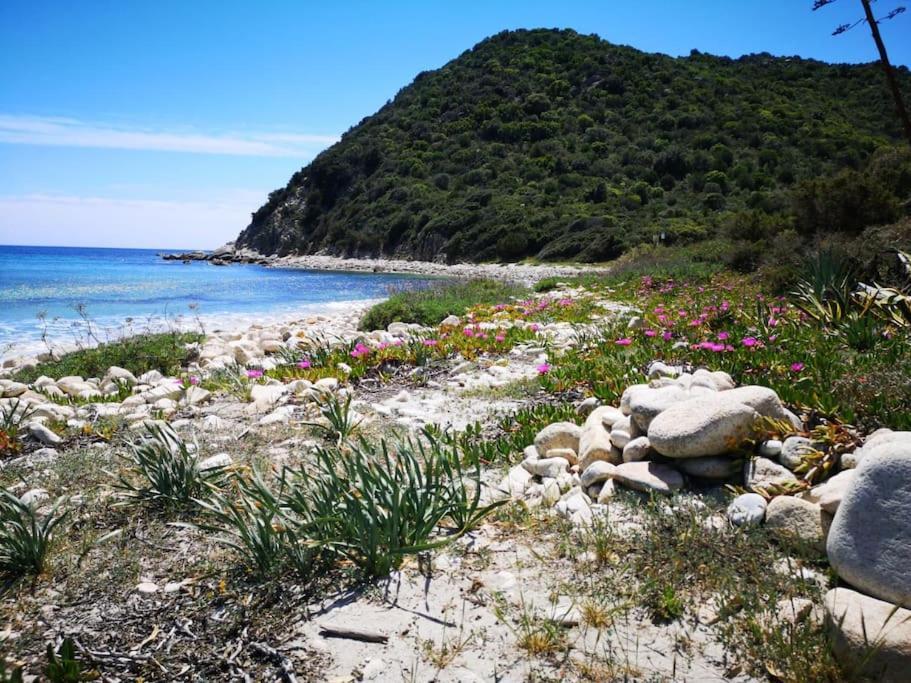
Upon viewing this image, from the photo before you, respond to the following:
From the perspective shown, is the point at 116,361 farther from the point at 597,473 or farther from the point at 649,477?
the point at 649,477

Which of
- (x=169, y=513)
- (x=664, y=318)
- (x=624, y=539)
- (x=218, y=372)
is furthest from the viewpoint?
(x=664, y=318)

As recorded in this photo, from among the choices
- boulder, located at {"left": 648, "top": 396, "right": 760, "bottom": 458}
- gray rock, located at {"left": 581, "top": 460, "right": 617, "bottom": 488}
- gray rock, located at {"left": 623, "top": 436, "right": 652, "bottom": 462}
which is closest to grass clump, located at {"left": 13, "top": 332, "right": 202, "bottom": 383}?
gray rock, located at {"left": 581, "top": 460, "right": 617, "bottom": 488}

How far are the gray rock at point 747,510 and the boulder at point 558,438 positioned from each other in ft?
4.13

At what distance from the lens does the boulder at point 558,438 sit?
4055mm

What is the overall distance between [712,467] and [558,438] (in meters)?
1.06

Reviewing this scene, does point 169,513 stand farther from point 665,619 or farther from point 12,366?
point 12,366

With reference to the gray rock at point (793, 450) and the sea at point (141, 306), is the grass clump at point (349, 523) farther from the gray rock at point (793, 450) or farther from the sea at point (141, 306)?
the sea at point (141, 306)

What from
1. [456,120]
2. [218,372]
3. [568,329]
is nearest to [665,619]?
[218,372]

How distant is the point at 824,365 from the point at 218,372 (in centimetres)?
629

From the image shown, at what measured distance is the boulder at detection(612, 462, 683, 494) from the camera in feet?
10.7

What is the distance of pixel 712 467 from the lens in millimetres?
3316

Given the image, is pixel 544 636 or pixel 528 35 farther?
pixel 528 35

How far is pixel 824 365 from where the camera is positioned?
4414 mm

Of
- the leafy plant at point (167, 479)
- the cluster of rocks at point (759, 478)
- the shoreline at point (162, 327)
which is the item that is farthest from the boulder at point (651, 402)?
the shoreline at point (162, 327)
